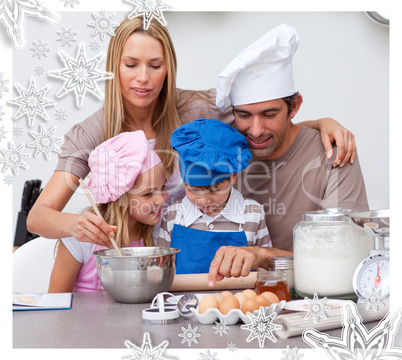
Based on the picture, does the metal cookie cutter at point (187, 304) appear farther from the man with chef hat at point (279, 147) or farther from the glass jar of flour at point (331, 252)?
the man with chef hat at point (279, 147)

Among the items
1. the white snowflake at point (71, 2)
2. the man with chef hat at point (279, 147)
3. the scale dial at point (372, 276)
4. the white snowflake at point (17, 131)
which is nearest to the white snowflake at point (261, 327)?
the scale dial at point (372, 276)

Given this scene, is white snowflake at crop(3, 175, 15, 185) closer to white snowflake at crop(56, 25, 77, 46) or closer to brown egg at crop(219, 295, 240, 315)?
white snowflake at crop(56, 25, 77, 46)

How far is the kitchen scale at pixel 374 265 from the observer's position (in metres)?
1.03

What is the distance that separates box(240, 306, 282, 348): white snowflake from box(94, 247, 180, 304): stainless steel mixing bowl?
1.01ft

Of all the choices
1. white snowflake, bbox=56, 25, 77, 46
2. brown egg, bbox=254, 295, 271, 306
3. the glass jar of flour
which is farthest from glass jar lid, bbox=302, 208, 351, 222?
white snowflake, bbox=56, 25, 77, 46

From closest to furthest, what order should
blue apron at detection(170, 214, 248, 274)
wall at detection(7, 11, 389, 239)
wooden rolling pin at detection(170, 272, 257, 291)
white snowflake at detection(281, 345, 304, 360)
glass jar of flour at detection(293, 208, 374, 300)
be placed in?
1. white snowflake at detection(281, 345, 304, 360)
2. glass jar of flour at detection(293, 208, 374, 300)
3. wooden rolling pin at detection(170, 272, 257, 291)
4. blue apron at detection(170, 214, 248, 274)
5. wall at detection(7, 11, 389, 239)

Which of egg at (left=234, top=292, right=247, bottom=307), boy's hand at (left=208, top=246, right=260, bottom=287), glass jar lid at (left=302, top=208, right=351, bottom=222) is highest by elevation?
glass jar lid at (left=302, top=208, right=351, bottom=222)

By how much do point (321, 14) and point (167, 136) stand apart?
164 centimetres

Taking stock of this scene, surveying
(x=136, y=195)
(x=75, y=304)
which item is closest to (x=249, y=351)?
(x=75, y=304)

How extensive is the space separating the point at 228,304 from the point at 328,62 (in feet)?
7.63

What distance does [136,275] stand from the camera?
3.88ft

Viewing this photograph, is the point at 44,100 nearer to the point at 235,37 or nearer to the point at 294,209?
the point at 294,209

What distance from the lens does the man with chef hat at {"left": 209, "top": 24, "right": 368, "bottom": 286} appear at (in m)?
1.67

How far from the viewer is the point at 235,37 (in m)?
3.09
